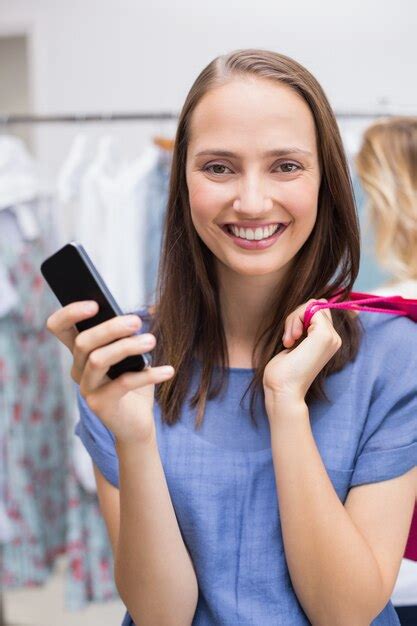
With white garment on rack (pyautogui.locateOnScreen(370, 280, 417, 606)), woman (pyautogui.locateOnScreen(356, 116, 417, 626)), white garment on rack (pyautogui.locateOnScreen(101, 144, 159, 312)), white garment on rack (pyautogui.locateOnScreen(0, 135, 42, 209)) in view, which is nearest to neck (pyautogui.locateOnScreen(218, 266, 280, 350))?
white garment on rack (pyautogui.locateOnScreen(370, 280, 417, 606))

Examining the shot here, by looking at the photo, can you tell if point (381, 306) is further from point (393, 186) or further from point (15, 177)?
point (15, 177)

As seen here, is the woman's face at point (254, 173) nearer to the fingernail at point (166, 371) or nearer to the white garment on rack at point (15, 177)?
the fingernail at point (166, 371)

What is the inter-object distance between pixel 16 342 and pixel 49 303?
0.48 feet

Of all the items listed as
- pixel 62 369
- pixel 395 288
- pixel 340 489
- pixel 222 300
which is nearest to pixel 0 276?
pixel 62 369

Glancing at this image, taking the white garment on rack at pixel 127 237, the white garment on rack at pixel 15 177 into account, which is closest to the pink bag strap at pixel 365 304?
the white garment on rack at pixel 127 237

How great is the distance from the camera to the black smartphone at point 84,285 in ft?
2.63

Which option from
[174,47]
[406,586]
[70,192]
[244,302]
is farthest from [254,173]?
[174,47]

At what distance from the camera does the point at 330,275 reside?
1.07 metres

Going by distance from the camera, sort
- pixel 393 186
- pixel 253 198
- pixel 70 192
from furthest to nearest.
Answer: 1. pixel 70 192
2. pixel 393 186
3. pixel 253 198

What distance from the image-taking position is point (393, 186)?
1718mm

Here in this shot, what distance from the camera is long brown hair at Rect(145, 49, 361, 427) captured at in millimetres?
983

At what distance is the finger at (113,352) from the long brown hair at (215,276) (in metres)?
0.27

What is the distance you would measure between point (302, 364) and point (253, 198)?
19 cm

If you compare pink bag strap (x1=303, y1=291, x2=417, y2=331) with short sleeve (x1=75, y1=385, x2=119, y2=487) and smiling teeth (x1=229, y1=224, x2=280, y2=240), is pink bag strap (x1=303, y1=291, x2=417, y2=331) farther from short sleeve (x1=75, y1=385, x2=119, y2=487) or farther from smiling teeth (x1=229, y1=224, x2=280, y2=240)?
short sleeve (x1=75, y1=385, x2=119, y2=487)
